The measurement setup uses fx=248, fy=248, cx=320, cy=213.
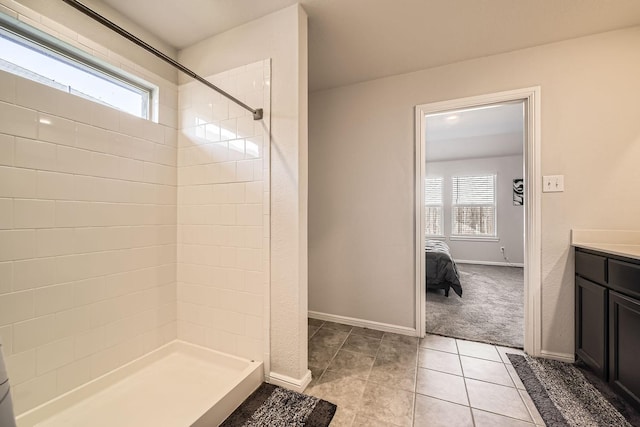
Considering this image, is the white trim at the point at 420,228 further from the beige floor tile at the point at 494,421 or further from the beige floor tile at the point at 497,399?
the beige floor tile at the point at 494,421

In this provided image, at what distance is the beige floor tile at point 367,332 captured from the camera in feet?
7.47

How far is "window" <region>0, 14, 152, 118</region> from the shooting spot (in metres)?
1.24

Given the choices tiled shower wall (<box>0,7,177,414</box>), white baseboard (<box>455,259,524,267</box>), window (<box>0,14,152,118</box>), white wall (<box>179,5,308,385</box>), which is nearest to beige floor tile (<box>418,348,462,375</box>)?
white wall (<box>179,5,308,385</box>)

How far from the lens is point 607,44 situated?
1756 mm

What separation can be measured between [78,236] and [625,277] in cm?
307

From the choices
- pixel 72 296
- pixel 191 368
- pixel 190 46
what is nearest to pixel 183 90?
pixel 190 46

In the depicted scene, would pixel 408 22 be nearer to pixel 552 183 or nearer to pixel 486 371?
pixel 552 183

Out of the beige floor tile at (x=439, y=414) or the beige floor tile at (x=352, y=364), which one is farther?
the beige floor tile at (x=352, y=364)

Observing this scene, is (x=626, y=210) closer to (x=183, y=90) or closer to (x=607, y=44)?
(x=607, y=44)

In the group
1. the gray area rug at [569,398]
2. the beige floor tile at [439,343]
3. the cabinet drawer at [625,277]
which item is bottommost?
the beige floor tile at [439,343]

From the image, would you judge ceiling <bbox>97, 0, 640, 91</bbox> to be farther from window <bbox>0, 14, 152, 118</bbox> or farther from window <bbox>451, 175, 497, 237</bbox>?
window <bbox>451, 175, 497, 237</bbox>

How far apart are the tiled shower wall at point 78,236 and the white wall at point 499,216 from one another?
5572 millimetres

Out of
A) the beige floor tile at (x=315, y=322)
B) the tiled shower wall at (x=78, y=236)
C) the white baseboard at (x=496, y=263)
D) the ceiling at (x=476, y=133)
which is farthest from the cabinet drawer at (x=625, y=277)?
the white baseboard at (x=496, y=263)

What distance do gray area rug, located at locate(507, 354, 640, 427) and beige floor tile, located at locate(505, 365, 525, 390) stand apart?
22mm
